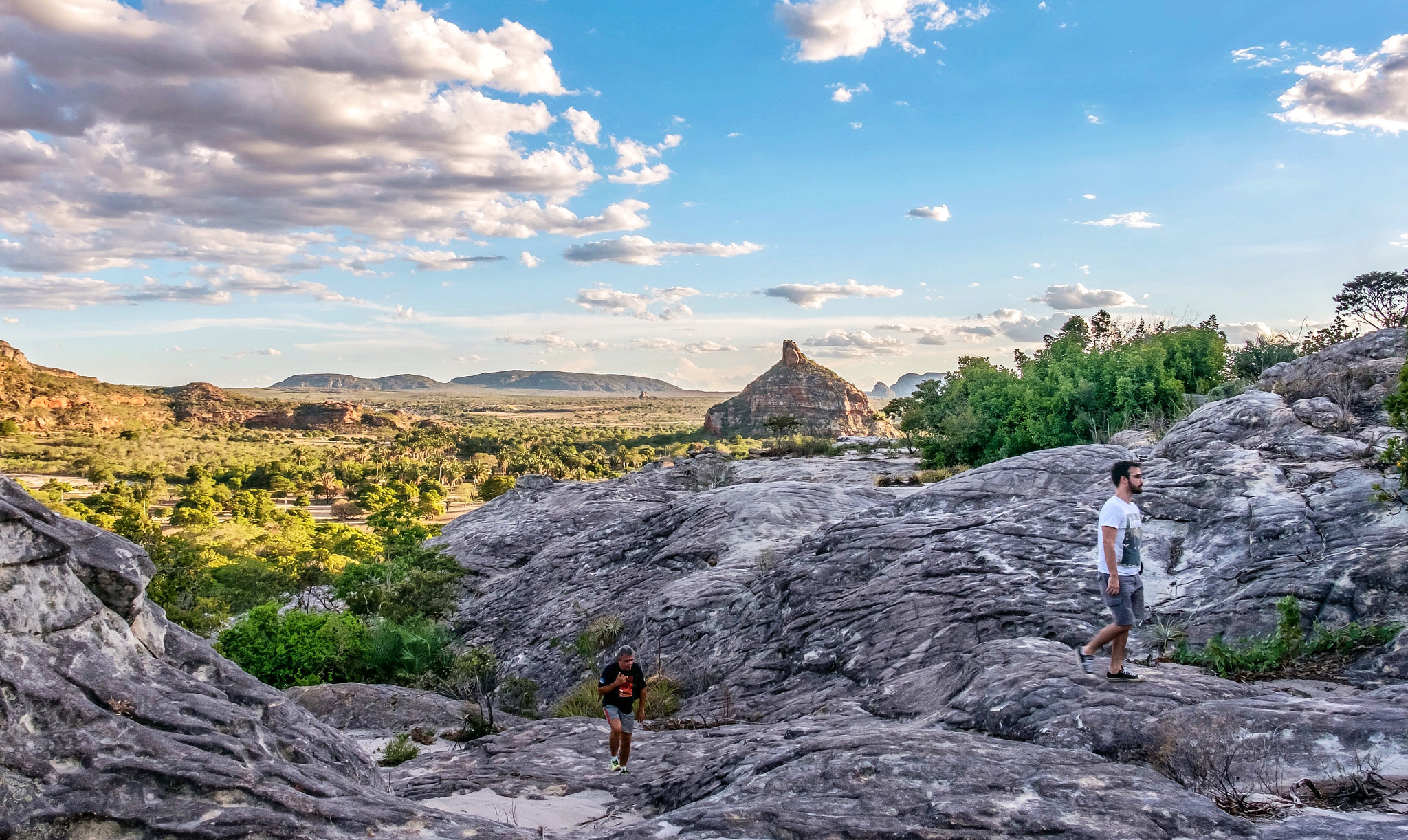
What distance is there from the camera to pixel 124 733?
232 inches

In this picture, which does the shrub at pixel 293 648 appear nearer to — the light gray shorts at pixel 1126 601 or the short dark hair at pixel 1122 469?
the light gray shorts at pixel 1126 601

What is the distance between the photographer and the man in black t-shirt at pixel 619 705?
9711 mm

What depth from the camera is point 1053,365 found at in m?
31.6

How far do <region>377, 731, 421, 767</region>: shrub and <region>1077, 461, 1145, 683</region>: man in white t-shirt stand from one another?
892cm

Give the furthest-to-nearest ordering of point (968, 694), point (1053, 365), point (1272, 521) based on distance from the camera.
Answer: point (1053, 365) < point (1272, 521) < point (968, 694)

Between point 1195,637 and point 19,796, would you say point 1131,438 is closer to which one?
point 1195,637

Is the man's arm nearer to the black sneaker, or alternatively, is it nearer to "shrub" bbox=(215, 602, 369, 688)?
the black sneaker

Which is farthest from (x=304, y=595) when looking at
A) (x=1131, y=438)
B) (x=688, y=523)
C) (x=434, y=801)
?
(x=1131, y=438)

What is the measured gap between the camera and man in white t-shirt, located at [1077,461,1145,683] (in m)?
7.82

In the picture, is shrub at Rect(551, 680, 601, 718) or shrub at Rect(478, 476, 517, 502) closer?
shrub at Rect(551, 680, 601, 718)

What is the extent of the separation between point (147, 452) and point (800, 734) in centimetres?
12287

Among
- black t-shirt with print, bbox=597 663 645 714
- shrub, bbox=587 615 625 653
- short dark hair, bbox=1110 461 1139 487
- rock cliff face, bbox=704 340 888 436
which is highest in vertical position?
rock cliff face, bbox=704 340 888 436

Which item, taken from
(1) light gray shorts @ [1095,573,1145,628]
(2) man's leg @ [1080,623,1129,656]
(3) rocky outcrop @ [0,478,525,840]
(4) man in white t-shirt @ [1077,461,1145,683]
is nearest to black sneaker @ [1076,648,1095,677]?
(2) man's leg @ [1080,623,1129,656]

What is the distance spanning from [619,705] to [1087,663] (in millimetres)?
5085
